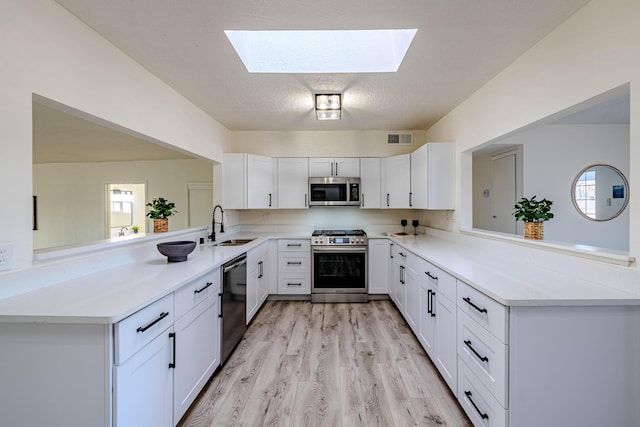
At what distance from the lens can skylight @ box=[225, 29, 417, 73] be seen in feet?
7.09

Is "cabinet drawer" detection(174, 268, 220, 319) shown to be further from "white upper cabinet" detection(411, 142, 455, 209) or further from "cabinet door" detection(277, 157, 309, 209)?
"white upper cabinet" detection(411, 142, 455, 209)

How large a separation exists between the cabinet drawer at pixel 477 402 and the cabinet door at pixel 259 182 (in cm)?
299

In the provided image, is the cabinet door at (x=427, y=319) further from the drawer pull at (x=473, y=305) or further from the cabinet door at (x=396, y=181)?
the cabinet door at (x=396, y=181)

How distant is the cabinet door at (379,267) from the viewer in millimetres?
3621

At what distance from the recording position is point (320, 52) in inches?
86.8

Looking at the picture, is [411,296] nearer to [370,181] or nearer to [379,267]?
[379,267]

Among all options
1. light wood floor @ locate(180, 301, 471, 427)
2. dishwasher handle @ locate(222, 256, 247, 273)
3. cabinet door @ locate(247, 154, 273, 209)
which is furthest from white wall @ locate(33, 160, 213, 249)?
light wood floor @ locate(180, 301, 471, 427)

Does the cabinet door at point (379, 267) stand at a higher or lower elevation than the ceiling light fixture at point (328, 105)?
lower

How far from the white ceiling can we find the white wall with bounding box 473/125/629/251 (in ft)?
6.25

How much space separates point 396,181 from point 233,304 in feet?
8.95

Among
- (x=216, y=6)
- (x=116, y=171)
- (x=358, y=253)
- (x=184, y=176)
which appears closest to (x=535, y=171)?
(x=358, y=253)

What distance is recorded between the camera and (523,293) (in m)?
1.28

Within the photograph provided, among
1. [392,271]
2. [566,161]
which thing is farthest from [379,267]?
[566,161]

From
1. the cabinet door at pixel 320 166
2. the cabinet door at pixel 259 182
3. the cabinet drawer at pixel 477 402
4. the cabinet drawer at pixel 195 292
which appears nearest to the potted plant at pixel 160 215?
the cabinet drawer at pixel 195 292
